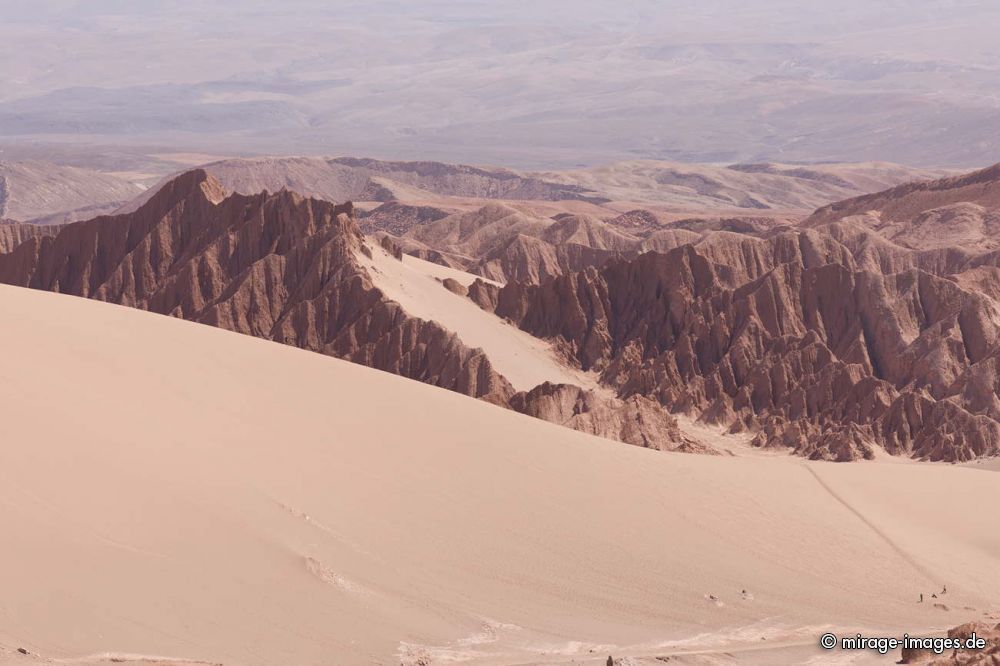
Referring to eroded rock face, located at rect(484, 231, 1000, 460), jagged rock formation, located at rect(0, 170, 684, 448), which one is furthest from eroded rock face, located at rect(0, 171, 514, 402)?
eroded rock face, located at rect(484, 231, 1000, 460)

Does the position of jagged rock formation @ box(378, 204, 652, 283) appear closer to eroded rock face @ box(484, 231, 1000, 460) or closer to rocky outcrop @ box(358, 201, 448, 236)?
rocky outcrop @ box(358, 201, 448, 236)

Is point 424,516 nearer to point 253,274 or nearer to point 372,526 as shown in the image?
point 372,526

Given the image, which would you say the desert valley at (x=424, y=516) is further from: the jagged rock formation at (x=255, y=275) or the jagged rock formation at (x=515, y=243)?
the jagged rock formation at (x=515, y=243)

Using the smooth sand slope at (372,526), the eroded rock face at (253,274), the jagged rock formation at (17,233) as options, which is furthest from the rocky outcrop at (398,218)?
the smooth sand slope at (372,526)

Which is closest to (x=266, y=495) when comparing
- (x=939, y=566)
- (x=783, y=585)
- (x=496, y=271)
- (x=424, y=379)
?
(x=783, y=585)

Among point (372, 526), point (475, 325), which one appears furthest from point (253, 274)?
point (372, 526)

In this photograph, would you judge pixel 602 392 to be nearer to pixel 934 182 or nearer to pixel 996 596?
pixel 996 596
